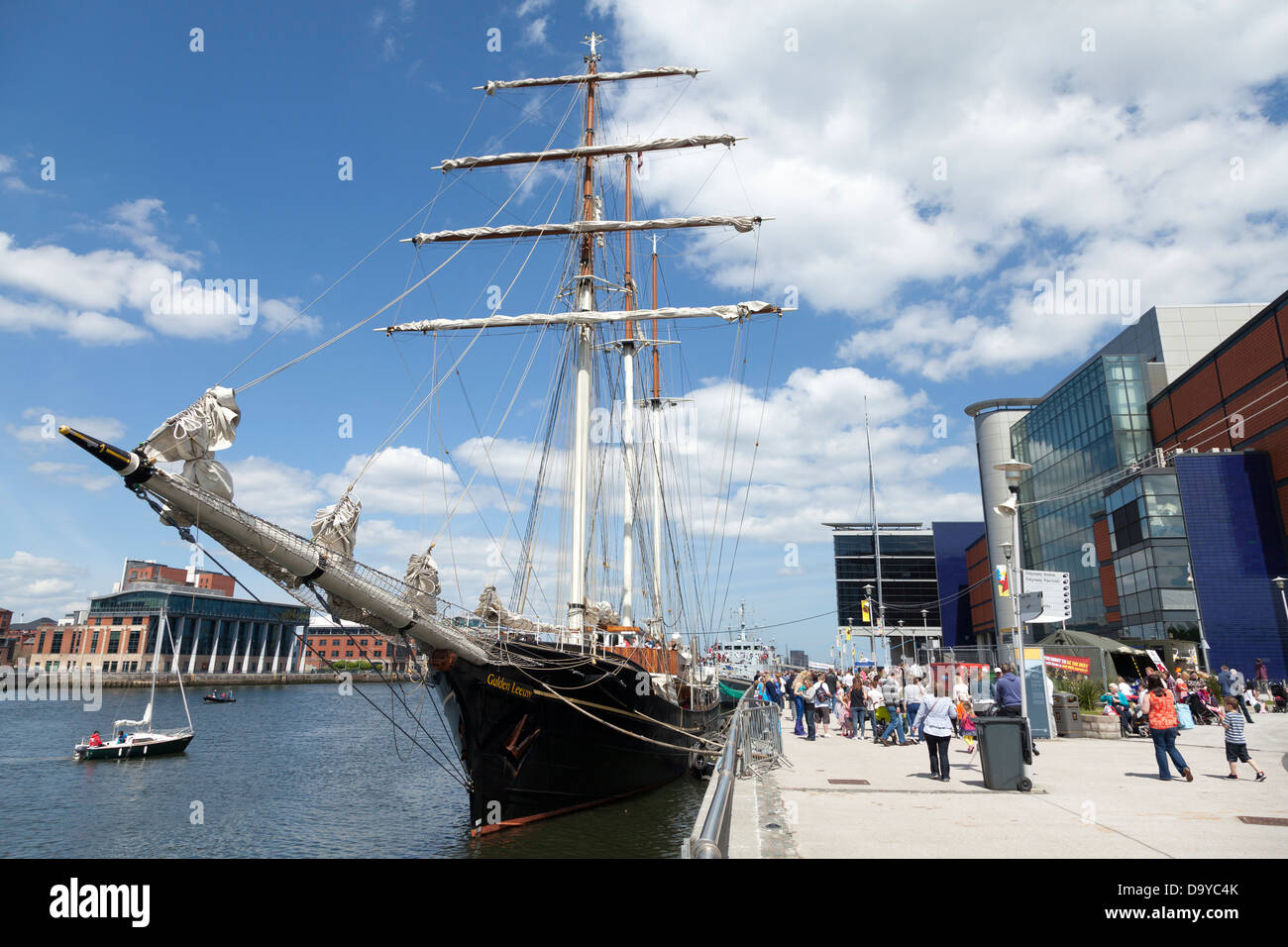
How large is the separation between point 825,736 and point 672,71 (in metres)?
22.8

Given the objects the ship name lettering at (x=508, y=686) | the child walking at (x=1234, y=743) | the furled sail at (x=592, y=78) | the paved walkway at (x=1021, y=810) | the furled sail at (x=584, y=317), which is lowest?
the paved walkway at (x=1021, y=810)

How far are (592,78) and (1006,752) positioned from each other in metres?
25.8

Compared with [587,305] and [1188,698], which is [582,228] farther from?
[1188,698]

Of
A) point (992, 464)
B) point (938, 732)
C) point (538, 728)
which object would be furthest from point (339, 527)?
→ point (992, 464)

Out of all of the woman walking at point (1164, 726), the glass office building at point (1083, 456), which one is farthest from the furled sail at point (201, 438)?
the glass office building at point (1083, 456)

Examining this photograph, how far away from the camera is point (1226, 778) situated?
1144 centimetres

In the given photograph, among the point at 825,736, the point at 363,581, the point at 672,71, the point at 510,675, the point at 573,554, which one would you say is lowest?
the point at 825,736

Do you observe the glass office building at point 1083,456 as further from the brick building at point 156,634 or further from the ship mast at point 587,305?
the brick building at point 156,634

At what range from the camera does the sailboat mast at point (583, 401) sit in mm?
19750

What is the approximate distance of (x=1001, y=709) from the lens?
1277cm

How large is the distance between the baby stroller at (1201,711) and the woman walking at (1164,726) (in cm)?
1208

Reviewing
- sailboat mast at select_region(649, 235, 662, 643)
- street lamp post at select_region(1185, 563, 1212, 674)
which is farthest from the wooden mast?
street lamp post at select_region(1185, 563, 1212, 674)
